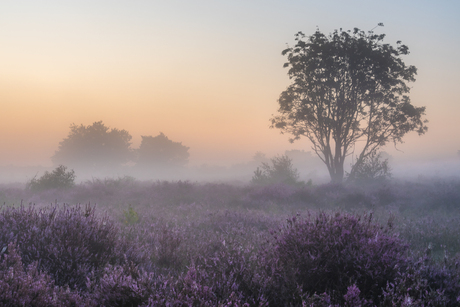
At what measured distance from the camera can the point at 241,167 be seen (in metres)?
82.2

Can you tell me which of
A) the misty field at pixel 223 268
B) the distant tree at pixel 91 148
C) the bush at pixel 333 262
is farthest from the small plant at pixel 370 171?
Answer: the distant tree at pixel 91 148

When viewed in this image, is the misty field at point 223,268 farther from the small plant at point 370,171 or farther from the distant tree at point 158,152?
the distant tree at point 158,152

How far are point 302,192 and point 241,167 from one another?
6889 centimetres

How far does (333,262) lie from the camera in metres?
2.78

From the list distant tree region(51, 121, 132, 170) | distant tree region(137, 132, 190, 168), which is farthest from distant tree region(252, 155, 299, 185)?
distant tree region(137, 132, 190, 168)

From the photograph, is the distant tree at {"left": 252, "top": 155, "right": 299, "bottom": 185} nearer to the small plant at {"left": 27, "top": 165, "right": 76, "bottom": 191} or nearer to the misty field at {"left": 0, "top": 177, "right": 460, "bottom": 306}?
the small plant at {"left": 27, "top": 165, "right": 76, "bottom": 191}

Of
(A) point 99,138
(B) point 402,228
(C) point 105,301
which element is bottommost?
(B) point 402,228

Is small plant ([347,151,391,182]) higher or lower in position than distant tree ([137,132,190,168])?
lower

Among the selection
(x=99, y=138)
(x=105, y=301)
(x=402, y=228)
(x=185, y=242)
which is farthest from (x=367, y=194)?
(x=99, y=138)

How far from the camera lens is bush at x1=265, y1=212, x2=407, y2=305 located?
2518 millimetres

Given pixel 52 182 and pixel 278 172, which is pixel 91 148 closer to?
pixel 52 182

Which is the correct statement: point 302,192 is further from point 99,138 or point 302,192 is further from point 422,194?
point 99,138

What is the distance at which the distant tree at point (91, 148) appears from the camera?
45188mm

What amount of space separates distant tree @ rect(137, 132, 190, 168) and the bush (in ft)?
184
